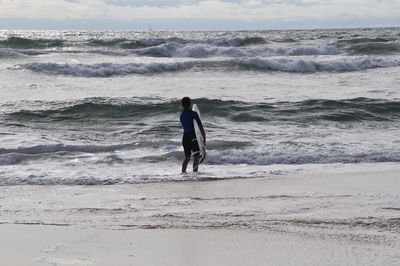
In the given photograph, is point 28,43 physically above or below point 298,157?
above

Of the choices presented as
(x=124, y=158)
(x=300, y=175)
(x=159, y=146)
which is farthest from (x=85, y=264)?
(x=159, y=146)

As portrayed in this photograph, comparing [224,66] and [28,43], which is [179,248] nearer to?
[224,66]

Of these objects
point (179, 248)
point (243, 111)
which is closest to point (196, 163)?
point (179, 248)

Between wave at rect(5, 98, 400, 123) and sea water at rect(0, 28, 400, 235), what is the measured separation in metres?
0.05

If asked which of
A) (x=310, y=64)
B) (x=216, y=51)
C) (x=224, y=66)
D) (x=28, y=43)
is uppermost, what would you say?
(x=28, y=43)

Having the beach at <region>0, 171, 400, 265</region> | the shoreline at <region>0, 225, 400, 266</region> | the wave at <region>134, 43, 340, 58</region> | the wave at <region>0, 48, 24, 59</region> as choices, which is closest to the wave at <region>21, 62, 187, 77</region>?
the wave at <region>0, 48, 24, 59</region>

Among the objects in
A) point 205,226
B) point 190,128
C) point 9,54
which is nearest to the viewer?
point 205,226

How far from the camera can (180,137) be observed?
1325 cm

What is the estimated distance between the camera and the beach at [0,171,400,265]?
4957 millimetres

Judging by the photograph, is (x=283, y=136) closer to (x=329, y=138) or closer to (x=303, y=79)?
(x=329, y=138)

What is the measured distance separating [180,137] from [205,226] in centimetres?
734

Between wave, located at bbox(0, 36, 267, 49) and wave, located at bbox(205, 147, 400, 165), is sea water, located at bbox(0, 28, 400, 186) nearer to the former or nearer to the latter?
wave, located at bbox(205, 147, 400, 165)

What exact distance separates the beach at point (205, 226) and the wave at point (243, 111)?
7448 mm

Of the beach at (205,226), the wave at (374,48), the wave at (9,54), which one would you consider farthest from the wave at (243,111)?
the wave at (374,48)
